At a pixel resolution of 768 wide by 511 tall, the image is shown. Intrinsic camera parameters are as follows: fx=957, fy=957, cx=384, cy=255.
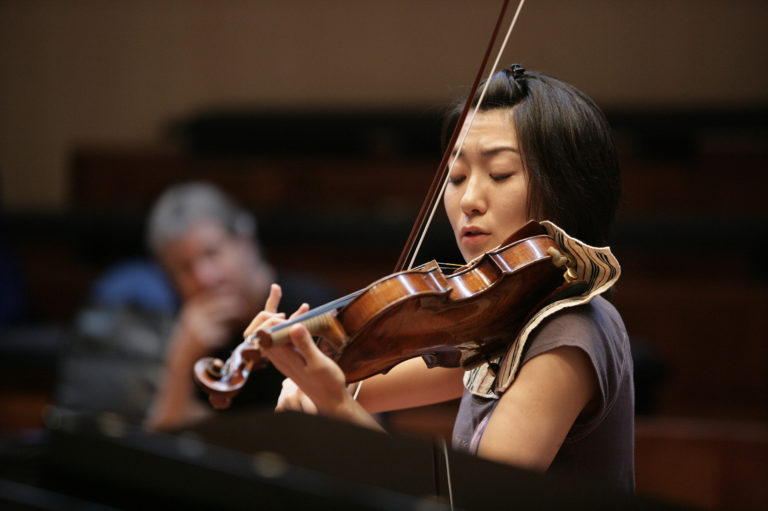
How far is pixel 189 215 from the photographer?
2338 mm

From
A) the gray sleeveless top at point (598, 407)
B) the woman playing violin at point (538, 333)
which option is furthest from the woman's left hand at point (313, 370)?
the gray sleeveless top at point (598, 407)

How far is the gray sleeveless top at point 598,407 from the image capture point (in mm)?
918

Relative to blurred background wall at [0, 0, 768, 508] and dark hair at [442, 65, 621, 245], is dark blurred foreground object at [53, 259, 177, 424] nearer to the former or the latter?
blurred background wall at [0, 0, 768, 508]

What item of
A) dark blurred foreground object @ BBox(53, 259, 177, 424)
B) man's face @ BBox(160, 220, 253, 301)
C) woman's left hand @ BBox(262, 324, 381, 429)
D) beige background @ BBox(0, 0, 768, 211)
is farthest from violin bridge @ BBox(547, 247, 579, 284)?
beige background @ BBox(0, 0, 768, 211)

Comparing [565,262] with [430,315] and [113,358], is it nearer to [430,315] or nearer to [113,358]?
Result: [430,315]

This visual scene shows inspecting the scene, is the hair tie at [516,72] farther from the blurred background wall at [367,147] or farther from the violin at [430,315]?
the blurred background wall at [367,147]

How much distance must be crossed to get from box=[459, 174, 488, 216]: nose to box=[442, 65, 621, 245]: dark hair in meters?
0.05

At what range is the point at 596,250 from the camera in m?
0.94

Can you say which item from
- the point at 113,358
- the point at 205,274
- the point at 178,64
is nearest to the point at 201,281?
the point at 205,274

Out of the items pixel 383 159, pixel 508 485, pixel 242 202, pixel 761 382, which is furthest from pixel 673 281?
pixel 508 485

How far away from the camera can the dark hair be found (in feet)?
3.28

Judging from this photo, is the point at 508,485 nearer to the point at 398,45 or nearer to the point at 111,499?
the point at 111,499

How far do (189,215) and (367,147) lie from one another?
4.56 feet

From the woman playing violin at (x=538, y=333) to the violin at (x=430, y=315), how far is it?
32mm
